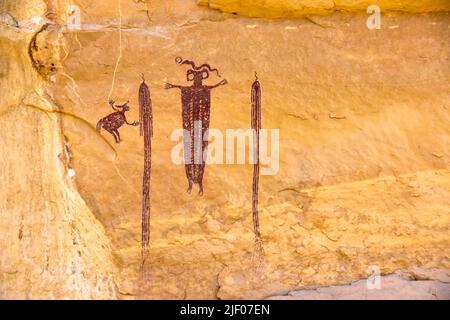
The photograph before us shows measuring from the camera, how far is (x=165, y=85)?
309 centimetres

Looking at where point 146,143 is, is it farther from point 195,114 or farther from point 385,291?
point 385,291

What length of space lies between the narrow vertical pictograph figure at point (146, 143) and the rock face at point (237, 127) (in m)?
0.02

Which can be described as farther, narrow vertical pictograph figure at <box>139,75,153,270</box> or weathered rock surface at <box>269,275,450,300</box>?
narrow vertical pictograph figure at <box>139,75,153,270</box>

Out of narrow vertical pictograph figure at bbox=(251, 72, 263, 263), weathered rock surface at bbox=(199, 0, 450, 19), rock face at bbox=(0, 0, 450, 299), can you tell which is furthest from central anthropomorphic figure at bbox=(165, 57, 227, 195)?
weathered rock surface at bbox=(199, 0, 450, 19)

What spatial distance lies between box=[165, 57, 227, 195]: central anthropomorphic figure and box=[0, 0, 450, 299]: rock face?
3cm

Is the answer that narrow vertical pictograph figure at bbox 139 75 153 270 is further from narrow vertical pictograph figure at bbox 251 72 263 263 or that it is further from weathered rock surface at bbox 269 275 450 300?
weathered rock surface at bbox 269 275 450 300

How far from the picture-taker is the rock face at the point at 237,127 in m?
3.07

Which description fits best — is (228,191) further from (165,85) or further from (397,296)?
(397,296)

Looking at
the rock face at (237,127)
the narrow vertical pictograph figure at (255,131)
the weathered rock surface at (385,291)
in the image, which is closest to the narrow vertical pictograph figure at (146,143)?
the rock face at (237,127)

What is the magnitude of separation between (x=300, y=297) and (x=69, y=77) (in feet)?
4.66

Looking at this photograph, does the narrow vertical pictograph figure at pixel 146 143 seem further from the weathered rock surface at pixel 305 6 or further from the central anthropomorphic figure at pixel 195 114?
the weathered rock surface at pixel 305 6

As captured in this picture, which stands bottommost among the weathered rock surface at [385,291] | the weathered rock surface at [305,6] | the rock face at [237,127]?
the weathered rock surface at [385,291]

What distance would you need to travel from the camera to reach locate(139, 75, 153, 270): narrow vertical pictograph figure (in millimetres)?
3072

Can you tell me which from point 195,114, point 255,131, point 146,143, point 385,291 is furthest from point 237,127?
point 385,291
